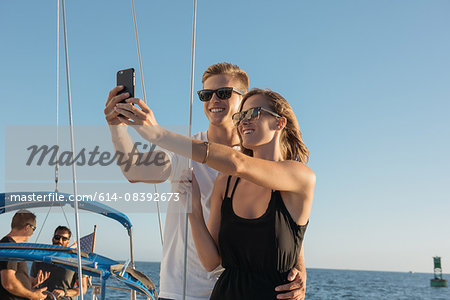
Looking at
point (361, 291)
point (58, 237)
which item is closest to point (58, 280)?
point (58, 237)

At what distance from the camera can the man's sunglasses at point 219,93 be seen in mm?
2496

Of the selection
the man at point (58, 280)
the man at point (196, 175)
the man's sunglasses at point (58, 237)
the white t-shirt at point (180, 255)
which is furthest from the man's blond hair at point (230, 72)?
the man's sunglasses at point (58, 237)

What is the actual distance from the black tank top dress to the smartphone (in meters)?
→ 0.63

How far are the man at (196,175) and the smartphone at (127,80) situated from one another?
0.17 m

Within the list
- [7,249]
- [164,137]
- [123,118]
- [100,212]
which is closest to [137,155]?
[123,118]

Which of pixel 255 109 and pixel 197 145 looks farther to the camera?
pixel 255 109

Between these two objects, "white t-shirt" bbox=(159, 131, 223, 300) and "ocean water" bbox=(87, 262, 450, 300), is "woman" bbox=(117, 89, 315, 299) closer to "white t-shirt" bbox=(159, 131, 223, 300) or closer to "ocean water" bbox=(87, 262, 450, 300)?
"white t-shirt" bbox=(159, 131, 223, 300)

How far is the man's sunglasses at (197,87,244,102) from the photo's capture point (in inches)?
98.3

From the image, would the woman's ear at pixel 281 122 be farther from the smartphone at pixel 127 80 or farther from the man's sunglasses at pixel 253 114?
the smartphone at pixel 127 80

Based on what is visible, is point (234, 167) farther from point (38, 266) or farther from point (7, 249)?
point (38, 266)

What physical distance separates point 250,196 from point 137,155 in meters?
0.57

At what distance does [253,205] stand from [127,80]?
2.22ft

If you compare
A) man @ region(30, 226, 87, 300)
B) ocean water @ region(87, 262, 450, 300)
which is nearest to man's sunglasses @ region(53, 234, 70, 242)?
man @ region(30, 226, 87, 300)

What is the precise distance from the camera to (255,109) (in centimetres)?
194
